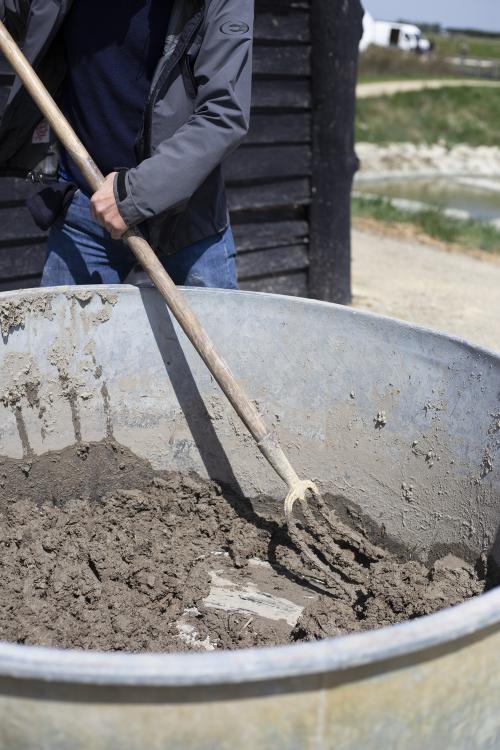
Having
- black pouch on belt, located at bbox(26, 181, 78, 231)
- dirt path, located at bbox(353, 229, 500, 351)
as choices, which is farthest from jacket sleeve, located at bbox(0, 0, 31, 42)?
dirt path, located at bbox(353, 229, 500, 351)

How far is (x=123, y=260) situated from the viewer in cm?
276

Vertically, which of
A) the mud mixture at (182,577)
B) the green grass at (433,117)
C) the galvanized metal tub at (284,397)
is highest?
the galvanized metal tub at (284,397)

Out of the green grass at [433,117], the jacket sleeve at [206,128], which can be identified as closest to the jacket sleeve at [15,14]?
the jacket sleeve at [206,128]

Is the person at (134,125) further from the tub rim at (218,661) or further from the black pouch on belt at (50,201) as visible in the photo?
the tub rim at (218,661)

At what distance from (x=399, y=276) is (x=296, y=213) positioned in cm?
181

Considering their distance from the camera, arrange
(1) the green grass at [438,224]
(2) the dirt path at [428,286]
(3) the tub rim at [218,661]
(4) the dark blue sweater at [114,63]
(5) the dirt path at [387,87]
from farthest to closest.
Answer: (5) the dirt path at [387,87], (1) the green grass at [438,224], (2) the dirt path at [428,286], (4) the dark blue sweater at [114,63], (3) the tub rim at [218,661]

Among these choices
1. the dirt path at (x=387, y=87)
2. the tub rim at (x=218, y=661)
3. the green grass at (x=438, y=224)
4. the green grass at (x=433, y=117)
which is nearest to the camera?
the tub rim at (x=218, y=661)

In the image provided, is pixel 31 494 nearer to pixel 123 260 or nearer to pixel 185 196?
pixel 123 260

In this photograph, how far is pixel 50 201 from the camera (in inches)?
103

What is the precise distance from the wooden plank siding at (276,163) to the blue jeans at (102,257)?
2.31 m

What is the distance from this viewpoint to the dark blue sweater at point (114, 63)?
8.04 ft

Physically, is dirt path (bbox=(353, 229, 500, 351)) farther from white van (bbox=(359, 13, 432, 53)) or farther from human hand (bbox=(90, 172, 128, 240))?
white van (bbox=(359, 13, 432, 53))

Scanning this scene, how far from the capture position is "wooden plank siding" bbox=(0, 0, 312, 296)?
4.91 metres

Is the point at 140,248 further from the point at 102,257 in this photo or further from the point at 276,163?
the point at 276,163
